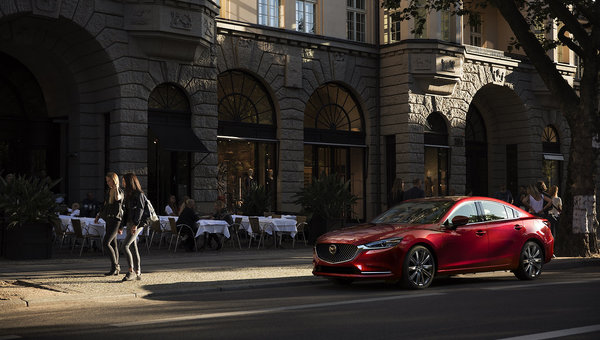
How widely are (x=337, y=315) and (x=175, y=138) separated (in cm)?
1451

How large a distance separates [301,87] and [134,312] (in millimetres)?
18150

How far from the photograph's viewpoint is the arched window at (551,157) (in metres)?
35.9

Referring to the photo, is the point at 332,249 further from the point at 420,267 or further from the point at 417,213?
the point at 417,213

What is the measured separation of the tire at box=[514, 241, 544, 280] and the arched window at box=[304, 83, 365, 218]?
14.8 meters

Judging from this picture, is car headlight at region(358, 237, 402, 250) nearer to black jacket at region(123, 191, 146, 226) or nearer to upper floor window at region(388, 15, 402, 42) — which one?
black jacket at region(123, 191, 146, 226)

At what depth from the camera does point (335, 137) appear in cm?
2923

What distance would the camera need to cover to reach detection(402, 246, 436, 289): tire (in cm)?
1195

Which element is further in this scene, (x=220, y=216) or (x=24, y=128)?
(x=24, y=128)

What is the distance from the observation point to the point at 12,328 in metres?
8.67

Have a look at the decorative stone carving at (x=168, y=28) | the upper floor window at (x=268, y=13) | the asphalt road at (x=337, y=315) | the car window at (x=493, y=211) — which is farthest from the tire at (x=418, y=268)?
the upper floor window at (x=268, y=13)

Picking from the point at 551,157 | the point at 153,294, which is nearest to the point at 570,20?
the point at 153,294

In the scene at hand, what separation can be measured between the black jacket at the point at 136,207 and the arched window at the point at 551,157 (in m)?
26.0

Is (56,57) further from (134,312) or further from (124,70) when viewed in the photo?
(134,312)


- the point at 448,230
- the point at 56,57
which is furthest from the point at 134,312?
the point at 56,57
